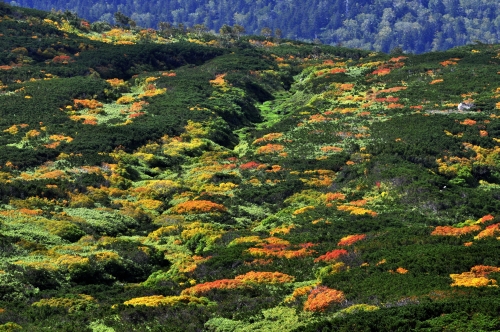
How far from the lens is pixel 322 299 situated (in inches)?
1021

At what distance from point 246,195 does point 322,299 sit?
2712cm

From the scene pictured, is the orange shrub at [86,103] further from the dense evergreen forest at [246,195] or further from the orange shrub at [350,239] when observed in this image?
the orange shrub at [350,239]

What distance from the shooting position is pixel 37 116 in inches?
3004

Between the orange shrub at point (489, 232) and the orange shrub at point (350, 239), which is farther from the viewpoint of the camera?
the orange shrub at point (350, 239)

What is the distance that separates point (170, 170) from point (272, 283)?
33.8 meters

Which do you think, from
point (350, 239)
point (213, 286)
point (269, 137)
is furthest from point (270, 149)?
point (213, 286)

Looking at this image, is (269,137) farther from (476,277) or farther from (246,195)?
(476,277)

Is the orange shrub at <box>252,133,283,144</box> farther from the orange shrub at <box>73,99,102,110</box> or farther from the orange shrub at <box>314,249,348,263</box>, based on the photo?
the orange shrub at <box>314,249,348,263</box>

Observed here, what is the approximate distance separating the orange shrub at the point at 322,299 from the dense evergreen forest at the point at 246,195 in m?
0.11

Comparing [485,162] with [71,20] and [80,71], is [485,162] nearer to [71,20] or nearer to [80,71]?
[80,71]

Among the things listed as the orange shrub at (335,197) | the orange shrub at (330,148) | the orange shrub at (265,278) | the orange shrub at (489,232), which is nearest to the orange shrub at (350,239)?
the orange shrub at (489,232)

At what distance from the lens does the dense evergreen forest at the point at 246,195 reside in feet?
87.0

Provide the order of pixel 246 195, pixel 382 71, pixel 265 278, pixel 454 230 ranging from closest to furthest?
pixel 265 278
pixel 454 230
pixel 246 195
pixel 382 71

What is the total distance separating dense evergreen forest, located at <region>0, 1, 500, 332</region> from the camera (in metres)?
26.5
